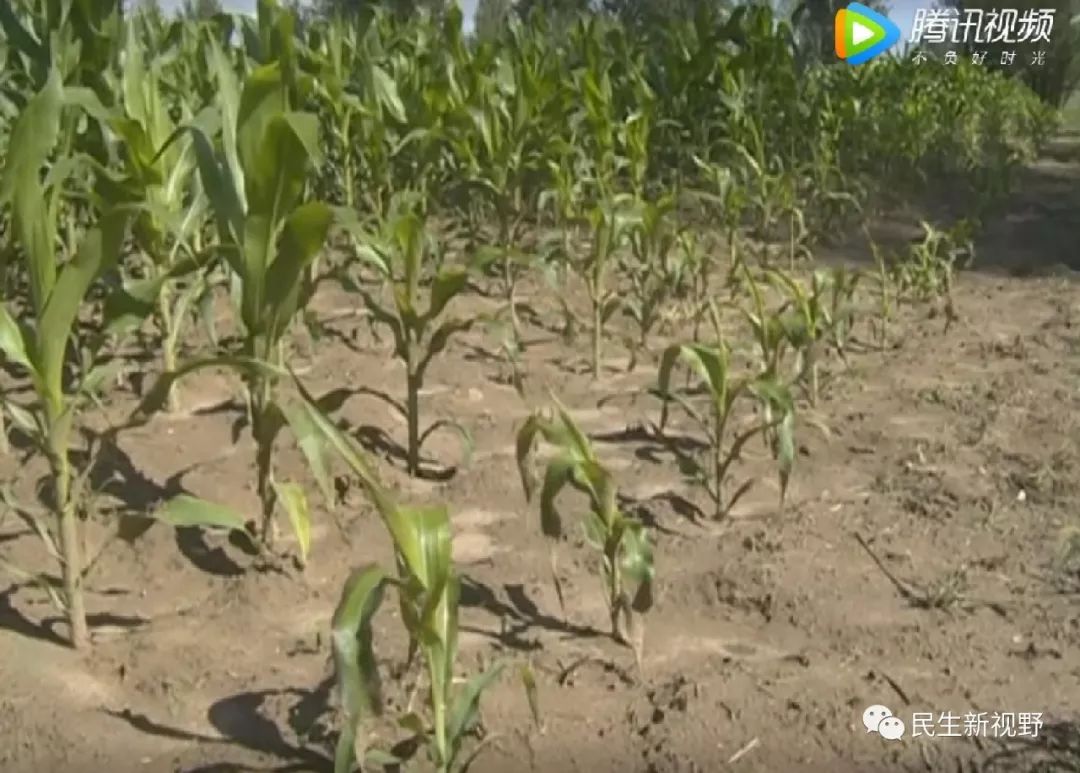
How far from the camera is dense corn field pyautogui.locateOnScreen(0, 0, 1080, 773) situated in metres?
1.90

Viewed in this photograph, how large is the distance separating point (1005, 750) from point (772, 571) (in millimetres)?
578

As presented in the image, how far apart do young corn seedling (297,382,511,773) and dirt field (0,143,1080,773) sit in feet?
0.48

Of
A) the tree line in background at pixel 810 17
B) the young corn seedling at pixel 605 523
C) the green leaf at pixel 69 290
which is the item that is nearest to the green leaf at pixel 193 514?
the green leaf at pixel 69 290

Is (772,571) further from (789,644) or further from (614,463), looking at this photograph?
(614,463)

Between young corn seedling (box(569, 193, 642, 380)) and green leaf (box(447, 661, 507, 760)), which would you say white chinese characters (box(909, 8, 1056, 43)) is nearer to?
young corn seedling (box(569, 193, 642, 380))

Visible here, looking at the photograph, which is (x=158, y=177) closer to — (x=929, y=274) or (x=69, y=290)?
(x=69, y=290)

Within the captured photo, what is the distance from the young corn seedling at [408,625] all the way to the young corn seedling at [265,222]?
0.34 metres

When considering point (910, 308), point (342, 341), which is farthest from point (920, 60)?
point (342, 341)

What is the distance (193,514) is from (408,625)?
51cm

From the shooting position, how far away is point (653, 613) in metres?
2.16

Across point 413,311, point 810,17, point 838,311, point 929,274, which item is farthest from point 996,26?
point 413,311

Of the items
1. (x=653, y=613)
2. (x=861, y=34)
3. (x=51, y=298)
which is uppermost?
(x=861, y=34)

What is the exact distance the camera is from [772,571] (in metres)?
2.26

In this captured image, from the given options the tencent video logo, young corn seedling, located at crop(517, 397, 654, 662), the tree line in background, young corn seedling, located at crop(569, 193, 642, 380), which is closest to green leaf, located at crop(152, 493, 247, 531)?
young corn seedling, located at crop(517, 397, 654, 662)
